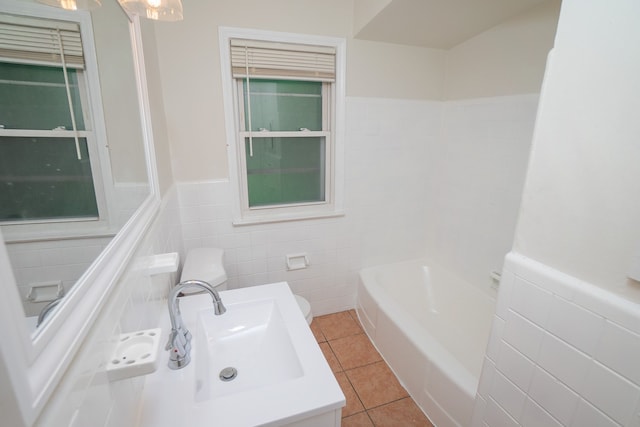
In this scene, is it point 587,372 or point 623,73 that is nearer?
point 623,73

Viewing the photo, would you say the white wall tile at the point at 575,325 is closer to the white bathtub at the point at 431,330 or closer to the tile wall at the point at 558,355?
the tile wall at the point at 558,355

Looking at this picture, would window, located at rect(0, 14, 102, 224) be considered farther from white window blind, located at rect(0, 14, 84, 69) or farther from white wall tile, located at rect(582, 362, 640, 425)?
white wall tile, located at rect(582, 362, 640, 425)

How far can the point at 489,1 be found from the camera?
1521 mm

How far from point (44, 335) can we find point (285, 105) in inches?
73.5

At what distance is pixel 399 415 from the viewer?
1613mm

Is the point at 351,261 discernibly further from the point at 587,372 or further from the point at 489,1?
the point at 489,1

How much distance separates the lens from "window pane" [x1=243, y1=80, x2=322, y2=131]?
1.94 m

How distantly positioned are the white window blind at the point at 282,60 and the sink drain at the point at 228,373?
5.36 ft

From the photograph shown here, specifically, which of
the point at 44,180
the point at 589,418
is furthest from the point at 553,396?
the point at 44,180

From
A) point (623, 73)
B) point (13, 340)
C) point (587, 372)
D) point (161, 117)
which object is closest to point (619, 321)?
point (587, 372)

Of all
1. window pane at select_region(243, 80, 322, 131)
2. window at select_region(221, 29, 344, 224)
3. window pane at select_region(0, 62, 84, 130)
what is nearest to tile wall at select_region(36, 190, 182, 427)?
window pane at select_region(0, 62, 84, 130)

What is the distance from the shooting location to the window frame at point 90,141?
489 millimetres

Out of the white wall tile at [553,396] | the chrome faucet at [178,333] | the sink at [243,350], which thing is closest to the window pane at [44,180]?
the chrome faucet at [178,333]

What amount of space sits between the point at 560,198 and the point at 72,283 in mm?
1162
